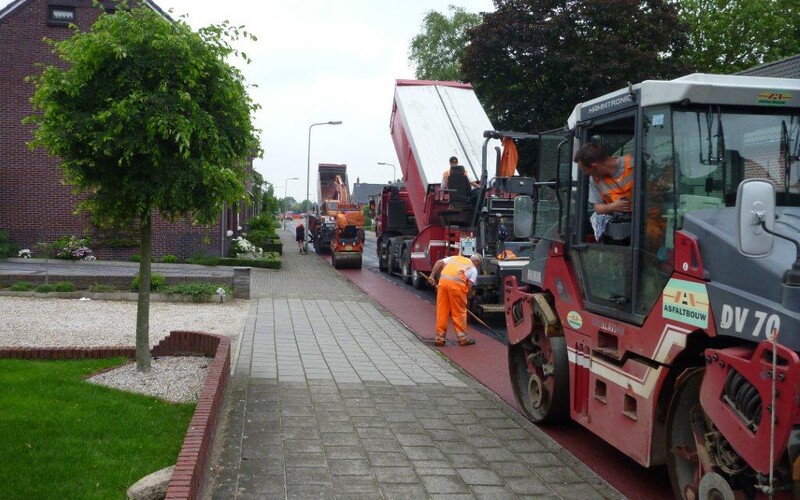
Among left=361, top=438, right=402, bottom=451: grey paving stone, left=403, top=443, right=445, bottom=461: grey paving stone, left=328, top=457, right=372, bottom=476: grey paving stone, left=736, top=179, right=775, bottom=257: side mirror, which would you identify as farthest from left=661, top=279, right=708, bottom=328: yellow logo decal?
left=361, top=438, right=402, bottom=451: grey paving stone

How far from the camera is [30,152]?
78.8ft

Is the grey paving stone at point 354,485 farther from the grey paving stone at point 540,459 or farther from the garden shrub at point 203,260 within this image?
the garden shrub at point 203,260

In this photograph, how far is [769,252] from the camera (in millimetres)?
3729

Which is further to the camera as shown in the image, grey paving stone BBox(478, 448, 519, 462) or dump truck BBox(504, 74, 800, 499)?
grey paving stone BBox(478, 448, 519, 462)

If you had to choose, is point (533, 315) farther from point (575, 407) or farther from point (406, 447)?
point (406, 447)

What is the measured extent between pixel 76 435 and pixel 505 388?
484cm

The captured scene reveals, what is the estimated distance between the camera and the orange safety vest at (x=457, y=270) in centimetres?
1195

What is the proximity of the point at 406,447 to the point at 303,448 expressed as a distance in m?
0.83

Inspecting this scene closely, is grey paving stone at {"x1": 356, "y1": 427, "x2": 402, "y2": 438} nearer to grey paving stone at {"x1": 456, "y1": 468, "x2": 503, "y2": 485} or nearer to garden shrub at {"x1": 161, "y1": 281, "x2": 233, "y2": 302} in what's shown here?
grey paving stone at {"x1": 456, "y1": 468, "x2": 503, "y2": 485}

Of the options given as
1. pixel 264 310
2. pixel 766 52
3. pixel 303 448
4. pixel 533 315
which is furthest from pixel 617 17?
pixel 303 448

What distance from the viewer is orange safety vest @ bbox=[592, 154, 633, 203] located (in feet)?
17.6

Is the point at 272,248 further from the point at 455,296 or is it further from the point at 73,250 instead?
the point at 455,296

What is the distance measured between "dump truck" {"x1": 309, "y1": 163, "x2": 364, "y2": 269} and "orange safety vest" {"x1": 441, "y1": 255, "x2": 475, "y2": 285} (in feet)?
53.1

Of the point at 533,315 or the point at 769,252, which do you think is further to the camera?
the point at 533,315
